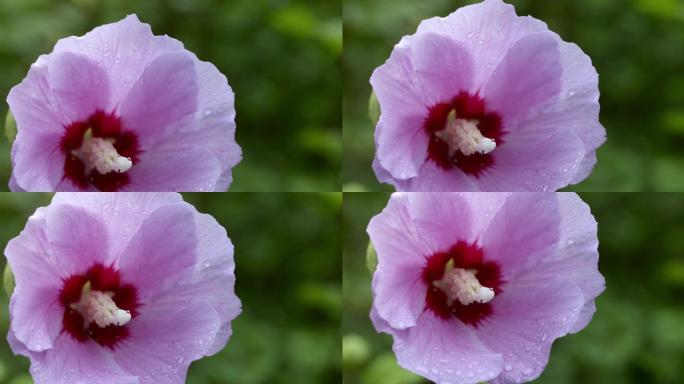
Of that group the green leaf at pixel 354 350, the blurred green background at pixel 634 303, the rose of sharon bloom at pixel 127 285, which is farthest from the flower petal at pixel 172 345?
the blurred green background at pixel 634 303

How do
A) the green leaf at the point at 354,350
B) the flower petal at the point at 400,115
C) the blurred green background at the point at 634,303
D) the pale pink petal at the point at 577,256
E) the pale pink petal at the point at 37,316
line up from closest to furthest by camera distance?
the pale pink petal at the point at 37,316, the flower petal at the point at 400,115, the pale pink petal at the point at 577,256, the green leaf at the point at 354,350, the blurred green background at the point at 634,303

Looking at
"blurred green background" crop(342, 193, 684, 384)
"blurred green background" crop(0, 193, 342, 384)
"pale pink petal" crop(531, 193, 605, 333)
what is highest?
"pale pink petal" crop(531, 193, 605, 333)

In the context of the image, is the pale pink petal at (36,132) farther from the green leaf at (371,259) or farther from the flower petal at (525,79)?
the flower petal at (525,79)

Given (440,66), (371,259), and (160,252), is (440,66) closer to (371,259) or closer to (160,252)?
(371,259)

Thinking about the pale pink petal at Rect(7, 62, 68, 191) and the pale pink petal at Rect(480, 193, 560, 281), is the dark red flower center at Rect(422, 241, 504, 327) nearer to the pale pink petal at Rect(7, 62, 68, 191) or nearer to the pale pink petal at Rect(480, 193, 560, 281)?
the pale pink petal at Rect(480, 193, 560, 281)

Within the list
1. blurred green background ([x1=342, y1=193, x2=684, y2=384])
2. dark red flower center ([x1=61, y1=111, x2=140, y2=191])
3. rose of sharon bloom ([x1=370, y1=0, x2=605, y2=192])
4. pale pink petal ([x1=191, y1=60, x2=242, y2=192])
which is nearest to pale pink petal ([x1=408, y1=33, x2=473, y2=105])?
rose of sharon bloom ([x1=370, y1=0, x2=605, y2=192])
